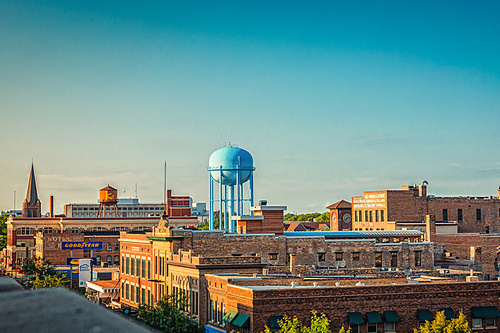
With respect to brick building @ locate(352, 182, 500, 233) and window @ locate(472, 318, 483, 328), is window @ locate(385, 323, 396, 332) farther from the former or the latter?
brick building @ locate(352, 182, 500, 233)

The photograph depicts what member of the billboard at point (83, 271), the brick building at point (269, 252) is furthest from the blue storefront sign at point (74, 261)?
the brick building at point (269, 252)

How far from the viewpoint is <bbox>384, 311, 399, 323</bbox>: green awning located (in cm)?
4181

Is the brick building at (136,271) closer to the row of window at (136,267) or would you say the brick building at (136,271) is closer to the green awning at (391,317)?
the row of window at (136,267)

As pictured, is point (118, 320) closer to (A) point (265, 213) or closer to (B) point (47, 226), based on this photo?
(A) point (265, 213)

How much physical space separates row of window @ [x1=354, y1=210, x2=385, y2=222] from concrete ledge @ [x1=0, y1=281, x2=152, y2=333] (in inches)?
3990

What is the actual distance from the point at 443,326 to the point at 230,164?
4948 cm

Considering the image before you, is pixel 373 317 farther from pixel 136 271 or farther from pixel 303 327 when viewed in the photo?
pixel 136 271

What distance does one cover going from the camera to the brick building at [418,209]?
342ft

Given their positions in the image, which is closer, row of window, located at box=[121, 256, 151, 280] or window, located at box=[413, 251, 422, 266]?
row of window, located at box=[121, 256, 151, 280]

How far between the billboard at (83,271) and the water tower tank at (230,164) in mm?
24586

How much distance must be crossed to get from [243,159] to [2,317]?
80.7 meters

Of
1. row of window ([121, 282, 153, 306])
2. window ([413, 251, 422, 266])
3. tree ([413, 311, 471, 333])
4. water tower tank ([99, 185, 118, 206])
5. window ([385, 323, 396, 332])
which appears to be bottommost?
row of window ([121, 282, 153, 306])

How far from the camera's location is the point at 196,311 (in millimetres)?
52438

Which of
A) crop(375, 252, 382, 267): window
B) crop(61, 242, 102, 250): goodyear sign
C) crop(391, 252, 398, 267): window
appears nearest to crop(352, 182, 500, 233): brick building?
crop(391, 252, 398, 267): window
